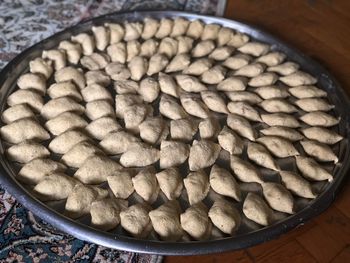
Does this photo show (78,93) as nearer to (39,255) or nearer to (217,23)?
(39,255)

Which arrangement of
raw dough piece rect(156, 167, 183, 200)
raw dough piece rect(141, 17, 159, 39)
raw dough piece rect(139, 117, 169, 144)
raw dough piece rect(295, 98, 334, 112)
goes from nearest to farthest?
raw dough piece rect(156, 167, 183, 200) < raw dough piece rect(139, 117, 169, 144) < raw dough piece rect(295, 98, 334, 112) < raw dough piece rect(141, 17, 159, 39)

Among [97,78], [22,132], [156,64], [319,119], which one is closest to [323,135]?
[319,119]

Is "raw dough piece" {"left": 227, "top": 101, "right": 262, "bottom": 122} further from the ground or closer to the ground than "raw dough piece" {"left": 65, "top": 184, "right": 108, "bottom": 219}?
further from the ground

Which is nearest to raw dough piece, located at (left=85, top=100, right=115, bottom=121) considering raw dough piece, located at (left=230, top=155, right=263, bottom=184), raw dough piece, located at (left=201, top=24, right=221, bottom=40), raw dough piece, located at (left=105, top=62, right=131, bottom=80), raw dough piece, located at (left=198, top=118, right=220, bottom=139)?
raw dough piece, located at (left=105, top=62, right=131, bottom=80)

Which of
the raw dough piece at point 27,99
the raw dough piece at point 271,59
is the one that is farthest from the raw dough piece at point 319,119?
the raw dough piece at point 27,99

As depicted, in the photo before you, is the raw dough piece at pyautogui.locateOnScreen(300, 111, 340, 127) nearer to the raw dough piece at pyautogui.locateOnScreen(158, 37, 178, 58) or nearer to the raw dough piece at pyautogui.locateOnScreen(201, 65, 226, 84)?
the raw dough piece at pyautogui.locateOnScreen(201, 65, 226, 84)

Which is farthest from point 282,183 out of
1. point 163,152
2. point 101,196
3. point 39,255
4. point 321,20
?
point 321,20
